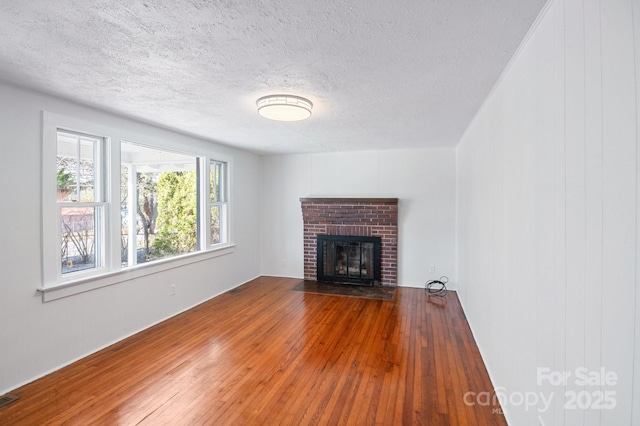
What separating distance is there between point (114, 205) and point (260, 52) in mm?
2416

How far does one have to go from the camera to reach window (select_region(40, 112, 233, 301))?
8.71ft

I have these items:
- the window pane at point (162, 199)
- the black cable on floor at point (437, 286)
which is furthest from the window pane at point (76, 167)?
the black cable on floor at point (437, 286)

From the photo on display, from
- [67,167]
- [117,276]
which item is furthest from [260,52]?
[117,276]

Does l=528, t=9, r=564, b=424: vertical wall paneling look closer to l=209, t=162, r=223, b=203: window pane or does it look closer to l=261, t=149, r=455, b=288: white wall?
l=261, t=149, r=455, b=288: white wall

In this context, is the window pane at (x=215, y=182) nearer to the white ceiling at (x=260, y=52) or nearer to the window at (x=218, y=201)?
the window at (x=218, y=201)

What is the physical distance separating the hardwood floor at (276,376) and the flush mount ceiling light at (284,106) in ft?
7.32

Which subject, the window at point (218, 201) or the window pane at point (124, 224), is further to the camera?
the window at point (218, 201)

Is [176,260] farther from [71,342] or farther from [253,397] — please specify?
[253,397]

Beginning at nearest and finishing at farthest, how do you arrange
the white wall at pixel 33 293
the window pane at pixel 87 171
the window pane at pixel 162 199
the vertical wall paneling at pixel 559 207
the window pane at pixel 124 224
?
1. the vertical wall paneling at pixel 559 207
2. the white wall at pixel 33 293
3. the window pane at pixel 87 171
4. the window pane at pixel 124 224
5. the window pane at pixel 162 199

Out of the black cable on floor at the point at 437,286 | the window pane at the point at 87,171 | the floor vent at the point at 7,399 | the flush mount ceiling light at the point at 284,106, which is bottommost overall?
the floor vent at the point at 7,399

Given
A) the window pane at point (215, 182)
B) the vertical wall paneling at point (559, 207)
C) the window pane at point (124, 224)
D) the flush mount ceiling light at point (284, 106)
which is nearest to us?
the vertical wall paneling at point (559, 207)

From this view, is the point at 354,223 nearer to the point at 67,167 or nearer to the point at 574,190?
the point at 67,167

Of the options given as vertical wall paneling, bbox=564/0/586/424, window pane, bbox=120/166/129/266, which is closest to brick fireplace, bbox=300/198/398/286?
window pane, bbox=120/166/129/266

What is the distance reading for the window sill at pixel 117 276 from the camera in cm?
262
